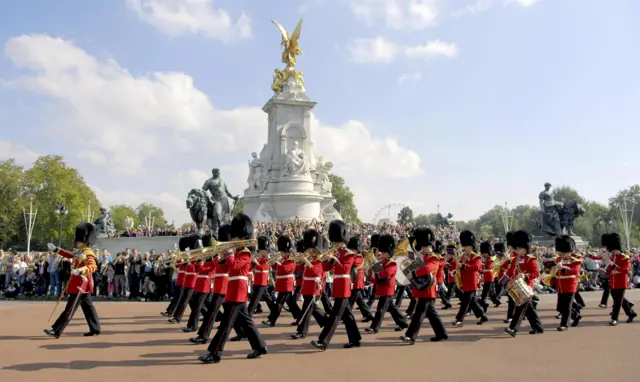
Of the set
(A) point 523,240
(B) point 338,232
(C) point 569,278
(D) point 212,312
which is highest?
(B) point 338,232

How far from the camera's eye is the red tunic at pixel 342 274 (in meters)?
8.62

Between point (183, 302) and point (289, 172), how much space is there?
30.8 meters

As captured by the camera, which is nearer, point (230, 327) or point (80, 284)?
point (230, 327)

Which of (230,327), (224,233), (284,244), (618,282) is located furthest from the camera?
(618,282)

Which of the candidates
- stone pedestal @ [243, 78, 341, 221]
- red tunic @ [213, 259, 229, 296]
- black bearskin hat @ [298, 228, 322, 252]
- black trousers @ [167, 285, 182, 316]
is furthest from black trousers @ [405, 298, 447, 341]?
stone pedestal @ [243, 78, 341, 221]

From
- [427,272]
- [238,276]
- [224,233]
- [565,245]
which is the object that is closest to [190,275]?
[224,233]

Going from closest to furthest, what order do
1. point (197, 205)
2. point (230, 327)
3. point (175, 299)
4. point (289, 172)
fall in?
point (230, 327) < point (175, 299) < point (197, 205) < point (289, 172)

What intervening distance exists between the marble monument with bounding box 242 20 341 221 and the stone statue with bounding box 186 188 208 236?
1294 centimetres

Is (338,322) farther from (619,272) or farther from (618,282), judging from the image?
(619,272)

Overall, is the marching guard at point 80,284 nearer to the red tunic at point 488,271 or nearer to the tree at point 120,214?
the red tunic at point 488,271

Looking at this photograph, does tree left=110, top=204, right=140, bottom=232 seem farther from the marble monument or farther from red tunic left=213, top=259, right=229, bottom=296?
red tunic left=213, top=259, right=229, bottom=296

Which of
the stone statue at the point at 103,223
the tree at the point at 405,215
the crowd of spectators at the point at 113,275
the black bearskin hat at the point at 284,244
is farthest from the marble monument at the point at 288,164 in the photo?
the black bearskin hat at the point at 284,244

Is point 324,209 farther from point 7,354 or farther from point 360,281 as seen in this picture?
point 7,354

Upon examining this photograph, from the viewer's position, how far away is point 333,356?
314 inches
